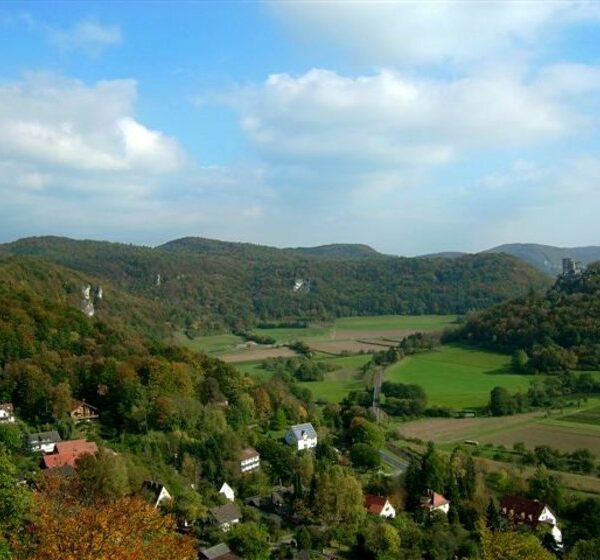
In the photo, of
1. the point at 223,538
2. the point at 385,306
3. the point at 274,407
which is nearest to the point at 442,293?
the point at 385,306

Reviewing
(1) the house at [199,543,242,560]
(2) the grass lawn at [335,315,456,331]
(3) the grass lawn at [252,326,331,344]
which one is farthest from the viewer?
(2) the grass lawn at [335,315,456,331]

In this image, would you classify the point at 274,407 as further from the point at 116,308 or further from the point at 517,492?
the point at 116,308

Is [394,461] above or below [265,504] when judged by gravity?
below

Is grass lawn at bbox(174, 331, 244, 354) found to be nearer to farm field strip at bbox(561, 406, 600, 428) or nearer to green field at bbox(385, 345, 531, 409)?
green field at bbox(385, 345, 531, 409)

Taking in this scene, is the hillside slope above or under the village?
above

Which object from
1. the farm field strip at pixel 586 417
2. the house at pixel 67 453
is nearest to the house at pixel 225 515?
the house at pixel 67 453

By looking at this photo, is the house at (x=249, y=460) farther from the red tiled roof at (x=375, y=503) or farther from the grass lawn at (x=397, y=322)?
the grass lawn at (x=397, y=322)

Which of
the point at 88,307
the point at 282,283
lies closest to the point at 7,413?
the point at 88,307

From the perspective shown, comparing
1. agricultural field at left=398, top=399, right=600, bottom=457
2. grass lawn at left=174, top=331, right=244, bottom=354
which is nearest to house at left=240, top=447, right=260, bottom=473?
agricultural field at left=398, top=399, right=600, bottom=457

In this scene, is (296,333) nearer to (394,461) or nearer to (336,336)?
(336,336)
